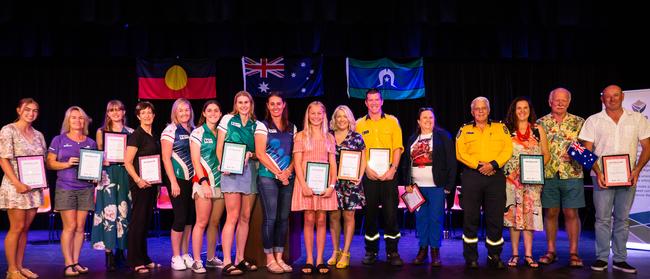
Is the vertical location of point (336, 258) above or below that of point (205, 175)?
below

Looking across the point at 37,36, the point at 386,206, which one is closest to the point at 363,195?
the point at 386,206

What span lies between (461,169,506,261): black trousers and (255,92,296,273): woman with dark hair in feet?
5.76

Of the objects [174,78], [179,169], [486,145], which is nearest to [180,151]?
[179,169]

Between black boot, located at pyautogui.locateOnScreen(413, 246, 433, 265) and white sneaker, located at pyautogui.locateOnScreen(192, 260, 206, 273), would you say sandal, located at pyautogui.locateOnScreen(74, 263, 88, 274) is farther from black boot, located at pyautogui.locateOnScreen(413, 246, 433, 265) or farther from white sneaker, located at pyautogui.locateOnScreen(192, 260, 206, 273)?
black boot, located at pyautogui.locateOnScreen(413, 246, 433, 265)

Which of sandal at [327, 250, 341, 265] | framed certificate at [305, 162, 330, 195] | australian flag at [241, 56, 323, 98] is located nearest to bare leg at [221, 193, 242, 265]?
framed certificate at [305, 162, 330, 195]

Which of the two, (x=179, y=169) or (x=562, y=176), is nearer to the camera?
(x=179, y=169)

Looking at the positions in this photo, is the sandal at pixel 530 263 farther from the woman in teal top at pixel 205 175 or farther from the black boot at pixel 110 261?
the black boot at pixel 110 261

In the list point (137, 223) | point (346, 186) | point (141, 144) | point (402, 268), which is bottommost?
point (402, 268)

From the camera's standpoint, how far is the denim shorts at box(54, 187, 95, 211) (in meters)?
5.22

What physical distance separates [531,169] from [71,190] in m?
4.35

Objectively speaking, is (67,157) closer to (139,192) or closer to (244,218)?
(139,192)

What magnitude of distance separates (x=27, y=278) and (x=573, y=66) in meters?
9.32

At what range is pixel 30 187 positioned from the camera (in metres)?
5.02

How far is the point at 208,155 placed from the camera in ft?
17.4
